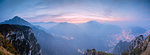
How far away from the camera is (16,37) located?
79.8 m

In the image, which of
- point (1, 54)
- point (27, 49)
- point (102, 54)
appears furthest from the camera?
point (102, 54)

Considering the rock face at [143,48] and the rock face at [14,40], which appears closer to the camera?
the rock face at [143,48]

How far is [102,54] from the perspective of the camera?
96812 mm

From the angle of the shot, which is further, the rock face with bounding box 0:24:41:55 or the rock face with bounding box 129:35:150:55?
Result: the rock face with bounding box 0:24:41:55

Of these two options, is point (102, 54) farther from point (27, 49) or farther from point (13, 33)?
point (13, 33)

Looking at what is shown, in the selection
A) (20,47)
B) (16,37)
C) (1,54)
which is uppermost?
(1,54)

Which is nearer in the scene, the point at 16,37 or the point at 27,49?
the point at 16,37

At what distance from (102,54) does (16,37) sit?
98.9 metres

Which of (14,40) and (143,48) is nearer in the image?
(143,48)

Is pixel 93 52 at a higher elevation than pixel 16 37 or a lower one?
lower

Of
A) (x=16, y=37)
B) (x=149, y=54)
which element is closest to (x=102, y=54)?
(x=149, y=54)

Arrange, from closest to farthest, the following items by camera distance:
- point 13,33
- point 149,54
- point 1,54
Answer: point 1,54 < point 149,54 < point 13,33

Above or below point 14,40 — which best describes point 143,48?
below

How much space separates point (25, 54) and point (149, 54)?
105 meters
